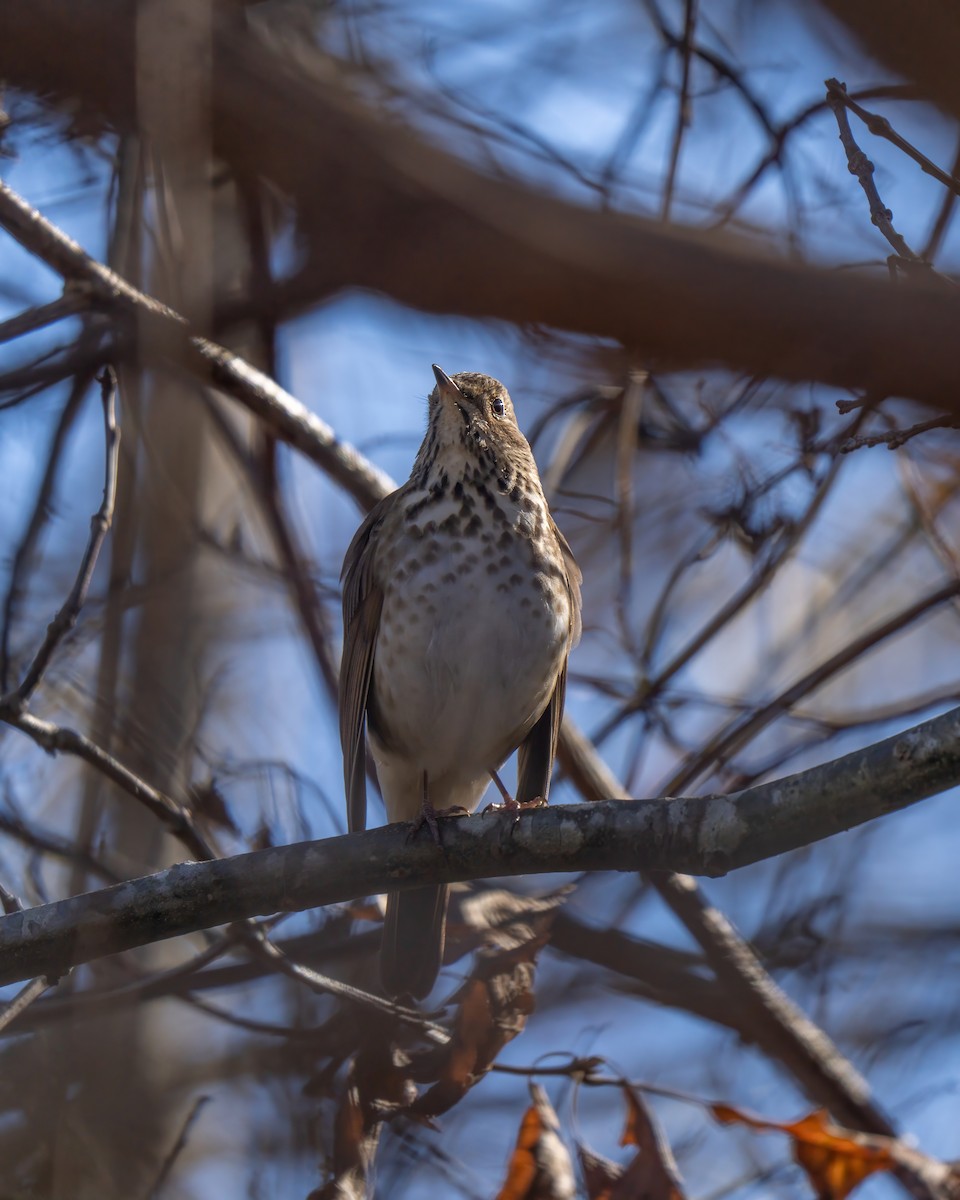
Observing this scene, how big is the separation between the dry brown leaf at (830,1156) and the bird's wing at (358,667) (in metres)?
1.56

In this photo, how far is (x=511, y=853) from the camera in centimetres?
321

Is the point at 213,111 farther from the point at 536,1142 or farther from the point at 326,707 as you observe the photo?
the point at 326,707

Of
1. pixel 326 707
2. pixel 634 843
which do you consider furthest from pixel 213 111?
pixel 326 707

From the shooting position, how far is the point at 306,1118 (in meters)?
3.90

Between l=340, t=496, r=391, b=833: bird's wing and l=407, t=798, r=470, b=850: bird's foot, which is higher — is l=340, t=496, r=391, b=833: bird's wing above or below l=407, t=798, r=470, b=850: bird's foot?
above

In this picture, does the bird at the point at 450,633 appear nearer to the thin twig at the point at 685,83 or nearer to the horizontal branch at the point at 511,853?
the horizontal branch at the point at 511,853

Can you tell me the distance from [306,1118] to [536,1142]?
2.48 feet

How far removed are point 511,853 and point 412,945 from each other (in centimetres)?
130

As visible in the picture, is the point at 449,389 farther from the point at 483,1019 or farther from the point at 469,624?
the point at 483,1019

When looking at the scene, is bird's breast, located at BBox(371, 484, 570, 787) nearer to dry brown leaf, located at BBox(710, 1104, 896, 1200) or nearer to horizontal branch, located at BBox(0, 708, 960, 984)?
horizontal branch, located at BBox(0, 708, 960, 984)

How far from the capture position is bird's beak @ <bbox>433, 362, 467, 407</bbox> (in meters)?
4.74

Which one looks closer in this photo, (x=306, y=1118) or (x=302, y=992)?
(x=306, y=1118)

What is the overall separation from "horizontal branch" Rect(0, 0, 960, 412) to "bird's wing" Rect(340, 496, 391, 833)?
2.36m

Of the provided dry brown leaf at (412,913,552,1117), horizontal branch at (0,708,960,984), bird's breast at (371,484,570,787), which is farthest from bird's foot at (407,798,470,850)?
Result: bird's breast at (371,484,570,787)
